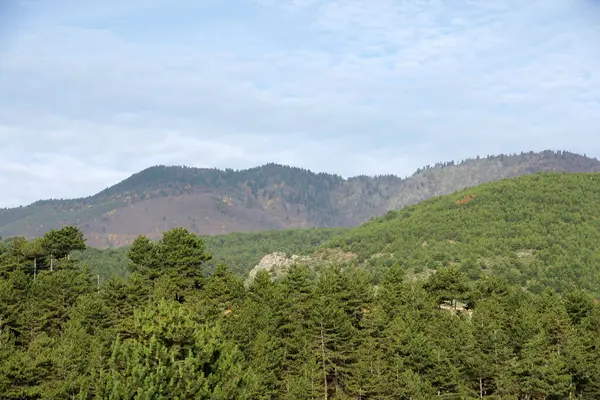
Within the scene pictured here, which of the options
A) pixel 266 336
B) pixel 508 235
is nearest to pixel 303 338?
pixel 266 336

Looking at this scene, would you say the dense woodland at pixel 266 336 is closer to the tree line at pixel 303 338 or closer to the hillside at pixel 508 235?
the tree line at pixel 303 338

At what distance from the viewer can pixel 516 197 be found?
170500 millimetres

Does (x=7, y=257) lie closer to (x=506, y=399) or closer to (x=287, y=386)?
(x=287, y=386)

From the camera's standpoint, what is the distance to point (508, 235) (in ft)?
470

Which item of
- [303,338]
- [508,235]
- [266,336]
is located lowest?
[303,338]

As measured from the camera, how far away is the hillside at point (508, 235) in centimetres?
11631

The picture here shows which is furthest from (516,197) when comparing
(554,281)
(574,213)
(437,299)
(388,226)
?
(437,299)

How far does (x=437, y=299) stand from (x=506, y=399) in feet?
75.5

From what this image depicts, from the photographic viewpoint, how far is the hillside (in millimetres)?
116312

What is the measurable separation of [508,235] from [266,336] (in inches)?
4047

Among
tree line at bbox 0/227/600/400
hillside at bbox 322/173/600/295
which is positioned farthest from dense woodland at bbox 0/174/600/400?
hillside at bbox 322/173/600/295

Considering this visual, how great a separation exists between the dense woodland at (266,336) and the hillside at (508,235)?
48.1m

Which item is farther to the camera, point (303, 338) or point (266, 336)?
point (303, 338)

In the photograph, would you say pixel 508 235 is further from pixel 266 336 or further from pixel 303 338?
pixel 266 336
